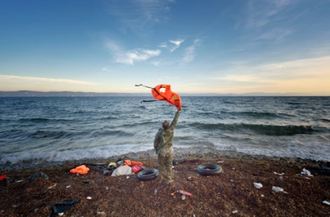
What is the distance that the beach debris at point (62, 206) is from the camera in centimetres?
450

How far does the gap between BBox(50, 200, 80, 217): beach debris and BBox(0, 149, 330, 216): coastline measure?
0.49 feet

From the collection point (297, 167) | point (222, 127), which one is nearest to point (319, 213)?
point (297, 167)

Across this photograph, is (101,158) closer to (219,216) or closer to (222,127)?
A: (219,216)

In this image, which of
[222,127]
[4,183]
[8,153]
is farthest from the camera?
[222,127]

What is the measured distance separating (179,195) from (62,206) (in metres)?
3.52

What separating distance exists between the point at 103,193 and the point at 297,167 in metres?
9.02

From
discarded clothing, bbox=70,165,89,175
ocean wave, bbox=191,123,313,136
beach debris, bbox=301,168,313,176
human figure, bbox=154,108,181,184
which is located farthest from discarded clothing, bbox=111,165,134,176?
ocean wave, bbox=191,123,313,136

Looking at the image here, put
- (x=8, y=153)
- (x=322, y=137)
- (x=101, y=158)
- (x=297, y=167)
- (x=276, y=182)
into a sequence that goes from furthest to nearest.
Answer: (x=322, y=137)
(x=8, y=153)
(x=101, y=158)
(x=297, y=167)
(x=276, y=182)

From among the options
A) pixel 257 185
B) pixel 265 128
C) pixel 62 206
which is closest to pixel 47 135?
pixel 62 206

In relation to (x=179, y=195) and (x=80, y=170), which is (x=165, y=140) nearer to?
(x=179, y=195)

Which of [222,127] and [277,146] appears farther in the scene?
[222,127]

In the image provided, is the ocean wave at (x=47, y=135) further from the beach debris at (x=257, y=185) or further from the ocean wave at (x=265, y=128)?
the beach debris at (x=257, y=185)

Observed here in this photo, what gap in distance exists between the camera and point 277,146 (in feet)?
40.4

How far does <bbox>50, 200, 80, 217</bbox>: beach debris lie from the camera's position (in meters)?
4.50
